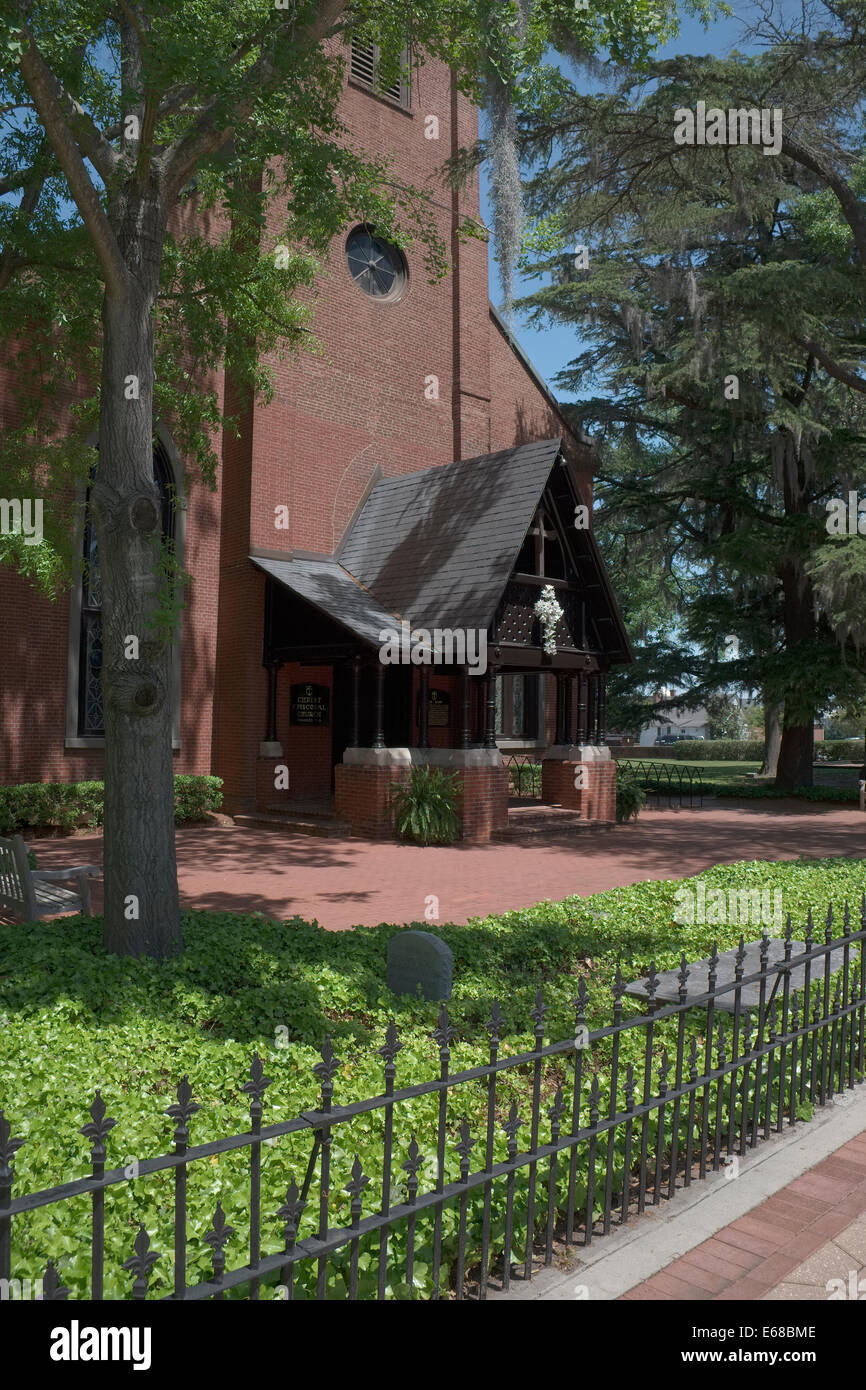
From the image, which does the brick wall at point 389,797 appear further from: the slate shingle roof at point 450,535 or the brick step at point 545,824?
the slate shingle roof at point 450,535

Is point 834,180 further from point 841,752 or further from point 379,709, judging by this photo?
point 841,752

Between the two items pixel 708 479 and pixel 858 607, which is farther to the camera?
pixel 708 479

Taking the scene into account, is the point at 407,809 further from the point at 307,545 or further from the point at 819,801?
the point at 819,801

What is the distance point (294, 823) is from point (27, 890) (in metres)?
8.88

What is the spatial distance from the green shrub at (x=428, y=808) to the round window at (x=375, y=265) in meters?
11.5

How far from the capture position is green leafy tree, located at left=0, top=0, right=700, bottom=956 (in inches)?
278

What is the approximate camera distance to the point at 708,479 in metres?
25.9

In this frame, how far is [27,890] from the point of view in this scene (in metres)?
8.34

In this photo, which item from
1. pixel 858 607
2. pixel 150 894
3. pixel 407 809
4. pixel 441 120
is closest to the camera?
pixel 150 894

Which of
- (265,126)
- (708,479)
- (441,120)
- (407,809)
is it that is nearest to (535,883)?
(407,809)

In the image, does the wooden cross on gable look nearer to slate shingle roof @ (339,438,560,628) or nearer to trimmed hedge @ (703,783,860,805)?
slate shingle roof @ (339,438,560,628)

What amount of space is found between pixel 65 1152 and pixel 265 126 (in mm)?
8249

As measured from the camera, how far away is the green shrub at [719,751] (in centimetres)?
6288

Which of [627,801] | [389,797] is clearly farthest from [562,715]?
[389,797]
